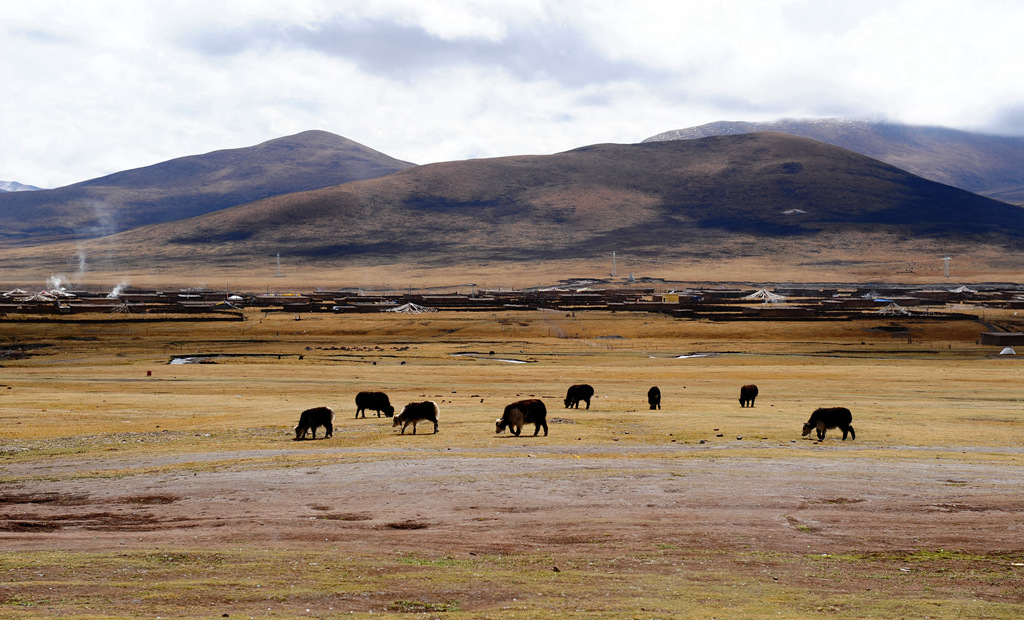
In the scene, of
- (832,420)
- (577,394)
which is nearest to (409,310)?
(577,394)

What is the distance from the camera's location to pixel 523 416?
24312 millimetres

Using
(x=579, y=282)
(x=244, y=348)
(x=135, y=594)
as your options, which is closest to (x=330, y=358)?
(x=244, y=348)

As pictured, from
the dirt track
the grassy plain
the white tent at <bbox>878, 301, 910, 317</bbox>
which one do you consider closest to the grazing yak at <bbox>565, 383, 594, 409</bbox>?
the grassy plain

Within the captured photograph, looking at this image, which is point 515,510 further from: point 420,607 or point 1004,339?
point 1004,339

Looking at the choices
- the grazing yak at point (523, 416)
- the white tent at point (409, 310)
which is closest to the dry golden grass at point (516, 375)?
the grazing yak at point (523, 416)

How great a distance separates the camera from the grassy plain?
35.2 ft

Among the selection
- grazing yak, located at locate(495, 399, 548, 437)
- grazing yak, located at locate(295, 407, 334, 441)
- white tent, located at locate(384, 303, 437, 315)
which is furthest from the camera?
white tent, located at locate(384, 303, 437, 315)

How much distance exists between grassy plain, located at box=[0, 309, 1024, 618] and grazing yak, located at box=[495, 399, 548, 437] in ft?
2.05

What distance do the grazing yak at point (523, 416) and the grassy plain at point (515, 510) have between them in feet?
2.05

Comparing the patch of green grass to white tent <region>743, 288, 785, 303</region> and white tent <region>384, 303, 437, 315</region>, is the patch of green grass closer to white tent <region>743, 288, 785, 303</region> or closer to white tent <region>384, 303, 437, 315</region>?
white tent <region>384, 303, 437, 315</region>

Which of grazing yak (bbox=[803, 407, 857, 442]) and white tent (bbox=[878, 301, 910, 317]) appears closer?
grazing yak (bbox=[803, 407, 857, 442])

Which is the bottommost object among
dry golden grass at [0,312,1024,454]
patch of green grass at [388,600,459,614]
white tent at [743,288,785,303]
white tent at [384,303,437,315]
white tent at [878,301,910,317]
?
dry golden grass at [0,312,1024,454]

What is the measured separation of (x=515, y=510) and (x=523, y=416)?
894 cm

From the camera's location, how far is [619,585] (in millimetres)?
11156
